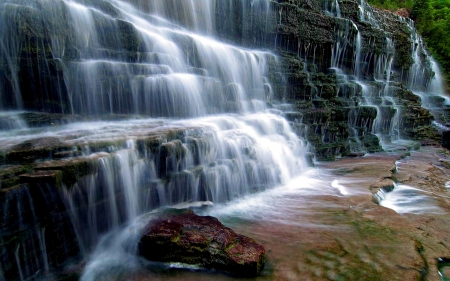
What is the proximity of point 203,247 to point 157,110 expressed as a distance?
14.7 feet

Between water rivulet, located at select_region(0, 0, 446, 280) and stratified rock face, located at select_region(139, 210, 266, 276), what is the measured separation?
93 centimetres

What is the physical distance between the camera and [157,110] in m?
7.63

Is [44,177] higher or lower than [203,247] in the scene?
higher

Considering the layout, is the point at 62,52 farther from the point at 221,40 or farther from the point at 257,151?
the point at 221,40

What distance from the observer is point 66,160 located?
4074 millimetres

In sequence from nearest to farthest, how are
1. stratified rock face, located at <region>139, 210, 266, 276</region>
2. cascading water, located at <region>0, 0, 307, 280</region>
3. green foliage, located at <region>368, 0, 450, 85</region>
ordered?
stratified rock face, located at <region>139, 210, 266, 276</region>, cascading water, located at <region>0, 0, 307, 280</region>, green foliage, located at <region>368, 0, 450, 85</region>

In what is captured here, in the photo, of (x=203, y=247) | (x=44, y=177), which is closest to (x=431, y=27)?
(x=203, y=247)

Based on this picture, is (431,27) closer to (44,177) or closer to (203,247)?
(203,247)

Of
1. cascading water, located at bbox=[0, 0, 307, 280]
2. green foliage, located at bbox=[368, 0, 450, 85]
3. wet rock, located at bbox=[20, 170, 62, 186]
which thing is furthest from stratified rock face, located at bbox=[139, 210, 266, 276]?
green foliage, located at bbox=[368, 0, 450, 85]

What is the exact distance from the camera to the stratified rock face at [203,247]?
3.81 meters

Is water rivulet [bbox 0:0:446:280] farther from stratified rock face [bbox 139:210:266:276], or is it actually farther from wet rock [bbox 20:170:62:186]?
stratified rock face [bbox 139:210:266:276]

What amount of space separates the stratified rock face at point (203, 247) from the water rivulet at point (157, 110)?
3.04 ft

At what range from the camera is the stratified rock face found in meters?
3.81

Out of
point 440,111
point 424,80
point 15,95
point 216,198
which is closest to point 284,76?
point 216,198
